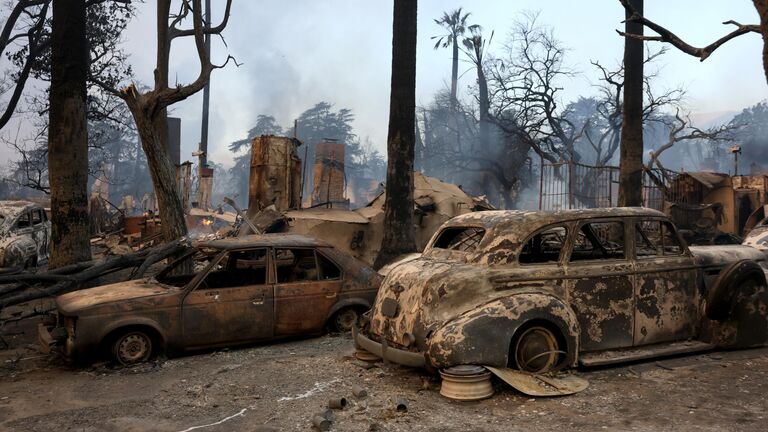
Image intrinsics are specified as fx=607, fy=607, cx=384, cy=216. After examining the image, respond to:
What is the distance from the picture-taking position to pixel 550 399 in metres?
4.84

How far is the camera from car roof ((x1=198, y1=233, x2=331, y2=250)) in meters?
Answer: 7.20

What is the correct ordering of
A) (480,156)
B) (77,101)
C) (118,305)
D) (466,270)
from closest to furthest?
(466,270) < (118,305) < (77,101) < (480,156)

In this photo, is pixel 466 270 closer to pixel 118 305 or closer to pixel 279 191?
pixel 118 305

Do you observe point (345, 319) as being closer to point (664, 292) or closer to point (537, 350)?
point (537, 350)

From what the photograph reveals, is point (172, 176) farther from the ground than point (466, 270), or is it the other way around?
point (172, 176)

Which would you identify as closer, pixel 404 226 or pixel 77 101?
pixel 77 101

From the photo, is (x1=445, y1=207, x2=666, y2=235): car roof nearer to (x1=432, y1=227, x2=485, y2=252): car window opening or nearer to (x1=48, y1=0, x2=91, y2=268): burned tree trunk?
(x1=432, y1=227, x2=485, y2=252): car window opening

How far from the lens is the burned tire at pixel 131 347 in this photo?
20.7 ft

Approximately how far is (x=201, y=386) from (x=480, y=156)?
2861 cm

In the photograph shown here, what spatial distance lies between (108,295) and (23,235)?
9.57 metres

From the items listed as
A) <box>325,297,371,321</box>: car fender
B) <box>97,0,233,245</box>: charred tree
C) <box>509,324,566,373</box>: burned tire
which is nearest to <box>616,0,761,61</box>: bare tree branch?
<box>509,324,566,373</box>: burned tire

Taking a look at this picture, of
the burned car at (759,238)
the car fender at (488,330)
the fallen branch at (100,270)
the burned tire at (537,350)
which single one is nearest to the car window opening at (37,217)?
the fallen branch at (100,270)

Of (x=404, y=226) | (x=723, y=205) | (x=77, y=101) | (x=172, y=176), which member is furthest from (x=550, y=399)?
(x=723, y=205)

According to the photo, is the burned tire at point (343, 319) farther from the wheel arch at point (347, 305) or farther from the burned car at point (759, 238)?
the burned car at point (759, 238)
